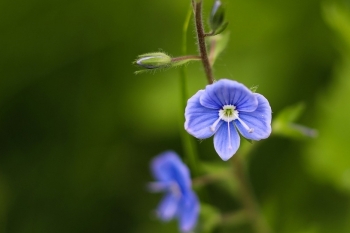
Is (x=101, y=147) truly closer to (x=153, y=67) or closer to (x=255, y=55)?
(x=255, y=55)

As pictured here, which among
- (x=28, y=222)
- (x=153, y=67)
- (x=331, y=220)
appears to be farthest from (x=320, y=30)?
(x=28, y=222)

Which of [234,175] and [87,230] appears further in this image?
[87,230]

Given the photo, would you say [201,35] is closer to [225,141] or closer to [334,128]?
[225,141]

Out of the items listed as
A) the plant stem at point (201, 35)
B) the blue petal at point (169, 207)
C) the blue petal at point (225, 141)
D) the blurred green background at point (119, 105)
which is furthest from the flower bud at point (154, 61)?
the blurred green background at point (119, 105)

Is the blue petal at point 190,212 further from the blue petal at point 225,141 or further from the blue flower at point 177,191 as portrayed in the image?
the blue petal at point 225,141

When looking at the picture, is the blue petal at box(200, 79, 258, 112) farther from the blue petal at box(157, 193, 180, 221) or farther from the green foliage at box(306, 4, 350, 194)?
the green foliage at box(306, 4, 350, 194)

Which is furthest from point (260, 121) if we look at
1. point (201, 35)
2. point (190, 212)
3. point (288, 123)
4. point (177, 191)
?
point (177, 191)

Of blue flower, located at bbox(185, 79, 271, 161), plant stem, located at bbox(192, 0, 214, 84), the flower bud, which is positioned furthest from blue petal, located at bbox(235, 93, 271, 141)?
the flower bud
